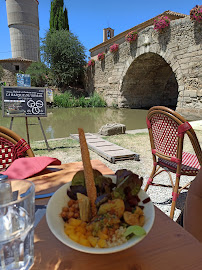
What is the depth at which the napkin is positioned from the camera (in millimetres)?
952

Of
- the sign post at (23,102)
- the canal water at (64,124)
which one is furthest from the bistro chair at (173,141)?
the canal water at (64,124)

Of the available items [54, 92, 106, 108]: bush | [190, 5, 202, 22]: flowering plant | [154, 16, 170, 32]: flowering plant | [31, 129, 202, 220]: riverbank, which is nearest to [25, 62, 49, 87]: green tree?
[54, 92, 106, 108]: bush

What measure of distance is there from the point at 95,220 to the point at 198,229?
1.67 ft

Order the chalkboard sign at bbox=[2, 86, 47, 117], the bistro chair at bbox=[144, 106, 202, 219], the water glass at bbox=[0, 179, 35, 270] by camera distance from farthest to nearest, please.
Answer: the chalkboard sign at bbox=[2, 86, 47, 117] → the bistro chair at bbox=[144, 106, 202, 219] → the water glass at bbox=[0, 179, 35, 270]

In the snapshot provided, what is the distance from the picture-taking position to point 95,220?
49cm

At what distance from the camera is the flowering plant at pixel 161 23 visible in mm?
9047

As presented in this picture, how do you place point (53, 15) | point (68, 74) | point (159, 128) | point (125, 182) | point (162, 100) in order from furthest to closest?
point (53, 15), point (68, 74), point (162, 100), point (159, 128), point (125, 182)

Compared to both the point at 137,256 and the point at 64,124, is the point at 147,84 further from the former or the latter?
the point at 137,256

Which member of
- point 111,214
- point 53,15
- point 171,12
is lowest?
point 111,214

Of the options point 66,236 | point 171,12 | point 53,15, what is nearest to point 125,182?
point 66,236

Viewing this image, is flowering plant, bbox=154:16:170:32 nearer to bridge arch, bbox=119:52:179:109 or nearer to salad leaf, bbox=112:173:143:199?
bridge arch, bbox=119:52:179:109

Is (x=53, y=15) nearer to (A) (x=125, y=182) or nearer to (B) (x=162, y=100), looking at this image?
(B) (x=162, y=100)

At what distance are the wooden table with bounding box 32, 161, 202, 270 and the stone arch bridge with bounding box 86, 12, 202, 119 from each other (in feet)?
27.9

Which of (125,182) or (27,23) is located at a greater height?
(27,23)
